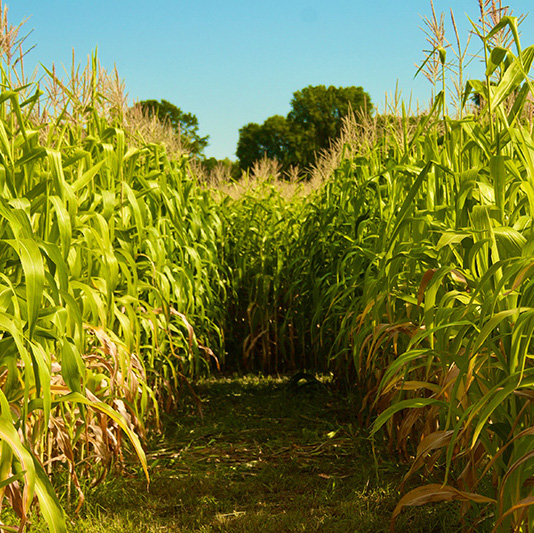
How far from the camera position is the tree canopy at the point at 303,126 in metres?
33.2

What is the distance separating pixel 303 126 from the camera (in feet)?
112

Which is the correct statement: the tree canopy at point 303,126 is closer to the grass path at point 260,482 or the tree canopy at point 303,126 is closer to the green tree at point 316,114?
the green tree at point 316,114

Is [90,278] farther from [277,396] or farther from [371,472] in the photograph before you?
[277,396]

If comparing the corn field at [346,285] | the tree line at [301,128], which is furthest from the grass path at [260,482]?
the tree line at [301,128]

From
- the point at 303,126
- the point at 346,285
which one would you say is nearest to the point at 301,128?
the point at 303,126

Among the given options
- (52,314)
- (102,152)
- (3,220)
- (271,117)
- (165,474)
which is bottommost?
(165,474)

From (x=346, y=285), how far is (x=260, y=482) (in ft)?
4.09

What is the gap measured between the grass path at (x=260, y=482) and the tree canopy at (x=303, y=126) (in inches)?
1174

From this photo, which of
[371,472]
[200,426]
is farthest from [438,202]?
[200,426]

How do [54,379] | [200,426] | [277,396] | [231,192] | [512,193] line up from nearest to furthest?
[512,193] → [54,379] → [200,426] → [277,396] → [231,192]

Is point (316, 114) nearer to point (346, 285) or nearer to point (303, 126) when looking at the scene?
point (303, 126)

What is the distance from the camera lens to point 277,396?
4.11 metres

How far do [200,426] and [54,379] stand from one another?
5.52 ft

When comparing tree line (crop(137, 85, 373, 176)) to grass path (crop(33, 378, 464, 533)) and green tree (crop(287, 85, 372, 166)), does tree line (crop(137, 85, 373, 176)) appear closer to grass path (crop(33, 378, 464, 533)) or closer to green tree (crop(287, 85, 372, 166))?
green tree (crop(287, 85, 372, 166))
